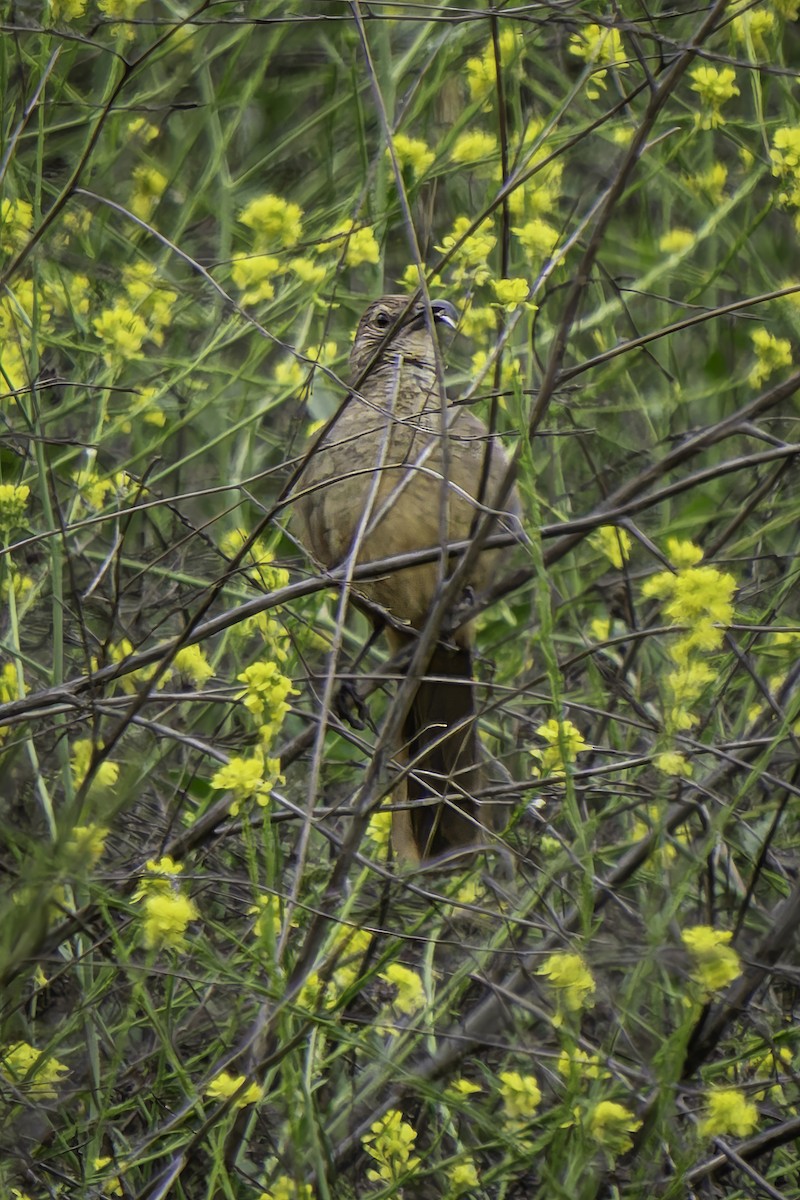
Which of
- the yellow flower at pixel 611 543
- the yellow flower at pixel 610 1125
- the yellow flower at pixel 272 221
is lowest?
the yellow flower at pixel 610 1125

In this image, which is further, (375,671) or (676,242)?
(676,242)

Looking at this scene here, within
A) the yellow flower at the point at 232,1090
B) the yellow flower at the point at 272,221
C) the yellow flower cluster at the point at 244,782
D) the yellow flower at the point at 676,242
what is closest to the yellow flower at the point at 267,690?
the yellow flower cluster at the point at 244,782

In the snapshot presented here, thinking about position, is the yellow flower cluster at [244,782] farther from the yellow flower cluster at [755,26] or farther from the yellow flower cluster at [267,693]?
the yellow flower cluster at [755,26]

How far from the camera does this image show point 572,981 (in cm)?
241

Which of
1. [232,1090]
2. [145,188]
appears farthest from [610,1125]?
[145,188]

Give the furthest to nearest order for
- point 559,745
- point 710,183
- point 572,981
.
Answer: point 710,183
point 559,745
point 572,981

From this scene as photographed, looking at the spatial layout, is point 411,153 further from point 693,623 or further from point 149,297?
point 693,623

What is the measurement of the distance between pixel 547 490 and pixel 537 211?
1053 mm

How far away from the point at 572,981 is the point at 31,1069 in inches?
47.8

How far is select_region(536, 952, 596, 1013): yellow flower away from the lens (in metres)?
2.41

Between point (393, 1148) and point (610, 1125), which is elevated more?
point (610, 1125)

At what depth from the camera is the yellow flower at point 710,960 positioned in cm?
229

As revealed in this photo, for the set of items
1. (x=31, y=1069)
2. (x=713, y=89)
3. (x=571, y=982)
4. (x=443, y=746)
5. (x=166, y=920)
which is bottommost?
(x=443, y=746)

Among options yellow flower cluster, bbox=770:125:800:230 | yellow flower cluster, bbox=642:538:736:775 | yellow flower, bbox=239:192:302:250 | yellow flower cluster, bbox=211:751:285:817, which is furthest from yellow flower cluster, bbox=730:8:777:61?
yellow flower cluster, bbox=211:751:285:817
